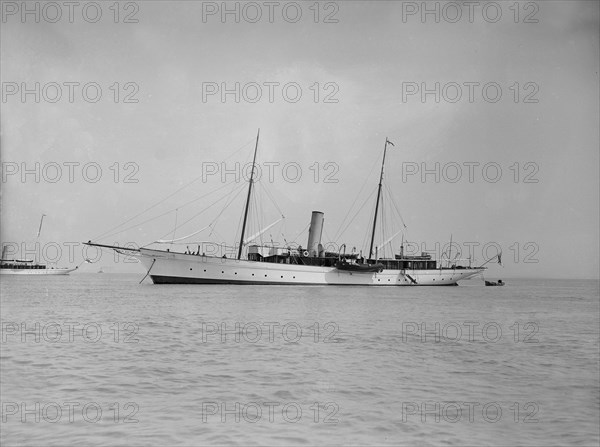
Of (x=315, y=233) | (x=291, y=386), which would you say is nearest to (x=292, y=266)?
(x=315, y=233)

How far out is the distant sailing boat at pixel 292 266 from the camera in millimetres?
57500

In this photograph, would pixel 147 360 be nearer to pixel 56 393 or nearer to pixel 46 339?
pixel 56 393

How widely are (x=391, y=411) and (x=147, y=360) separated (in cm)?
684

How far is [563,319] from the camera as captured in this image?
30.5m

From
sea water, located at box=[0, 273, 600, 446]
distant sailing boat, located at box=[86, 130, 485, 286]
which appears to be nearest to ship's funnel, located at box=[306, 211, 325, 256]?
distant sailing boat, located at box=[86, 130, 485, 286]

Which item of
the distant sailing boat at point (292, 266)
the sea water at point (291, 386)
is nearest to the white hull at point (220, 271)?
the distant sailing boat at point (292, 266)

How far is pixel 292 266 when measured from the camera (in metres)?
60.4

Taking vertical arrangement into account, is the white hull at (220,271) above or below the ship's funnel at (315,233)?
below

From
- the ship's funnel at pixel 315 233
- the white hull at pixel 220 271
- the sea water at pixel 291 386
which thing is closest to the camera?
the sea water at pixel 291 386

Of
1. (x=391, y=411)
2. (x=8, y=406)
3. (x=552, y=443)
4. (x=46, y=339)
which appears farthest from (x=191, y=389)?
(x=46, y=339)

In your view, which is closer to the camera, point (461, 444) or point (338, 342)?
point (461, 444)

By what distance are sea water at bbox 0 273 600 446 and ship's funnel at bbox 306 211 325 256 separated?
4255 cm

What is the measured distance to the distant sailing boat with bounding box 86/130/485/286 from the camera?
5750 centimetres

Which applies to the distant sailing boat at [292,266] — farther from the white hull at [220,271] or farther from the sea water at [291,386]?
the sea water at [291,386]
